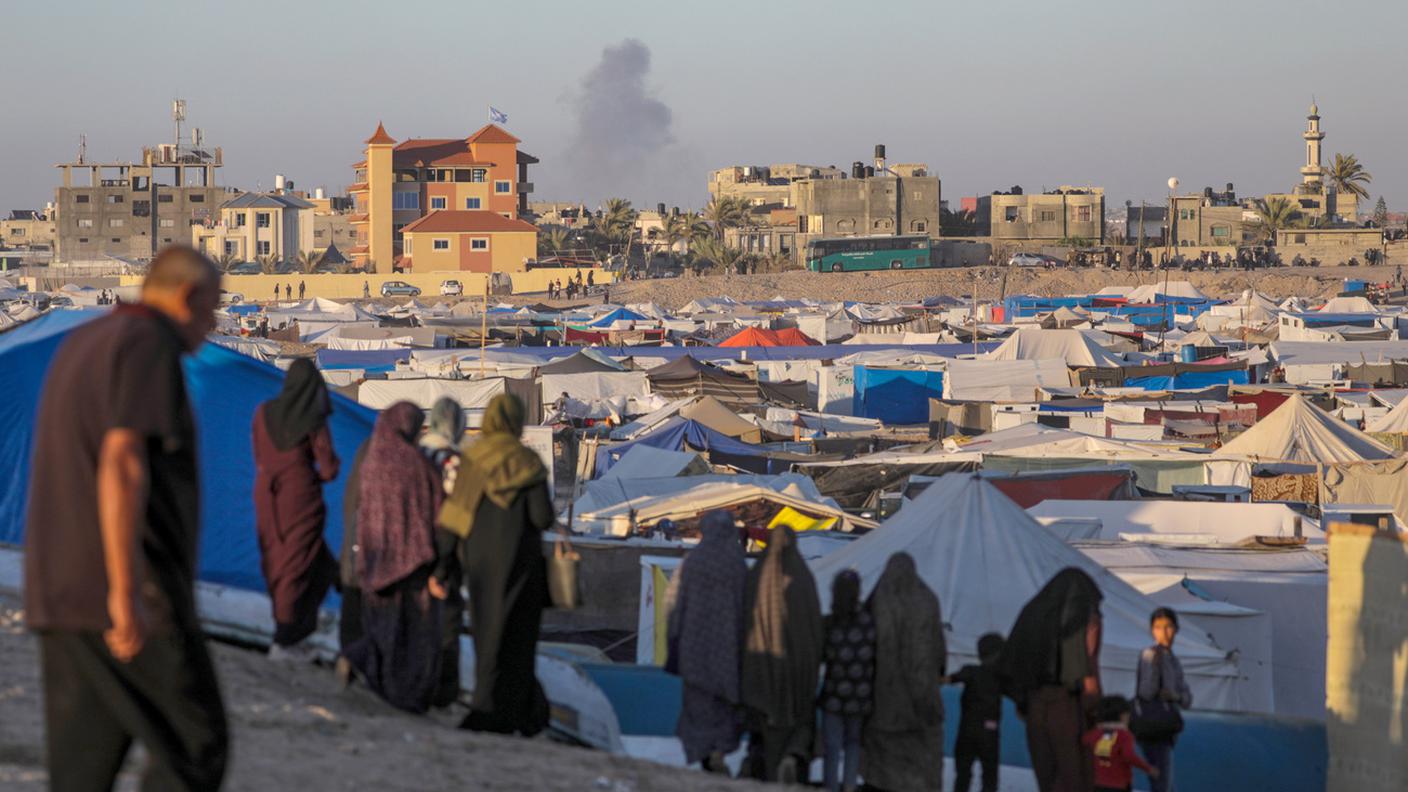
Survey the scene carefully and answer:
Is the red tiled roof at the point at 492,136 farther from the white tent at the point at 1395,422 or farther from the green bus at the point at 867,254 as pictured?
the white tent at the point at 1395,422

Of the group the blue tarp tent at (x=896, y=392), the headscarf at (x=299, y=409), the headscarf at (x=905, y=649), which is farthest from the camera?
the blue tarp tent at (x=896, y=392)

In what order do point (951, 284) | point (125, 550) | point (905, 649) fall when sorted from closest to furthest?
point (125, 550)
point (905, 649)
point (951, 284)

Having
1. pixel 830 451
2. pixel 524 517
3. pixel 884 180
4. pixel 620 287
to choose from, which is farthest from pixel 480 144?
pixel 524 517

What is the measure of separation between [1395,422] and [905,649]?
17289 mm

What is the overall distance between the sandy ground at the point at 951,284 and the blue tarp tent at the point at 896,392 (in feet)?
132

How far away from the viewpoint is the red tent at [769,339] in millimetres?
40031

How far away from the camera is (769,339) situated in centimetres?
4056

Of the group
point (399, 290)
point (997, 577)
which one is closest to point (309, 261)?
point (399, 290)

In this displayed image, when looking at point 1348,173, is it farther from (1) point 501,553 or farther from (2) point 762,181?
(1) point 501,553

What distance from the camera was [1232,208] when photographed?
9994cm

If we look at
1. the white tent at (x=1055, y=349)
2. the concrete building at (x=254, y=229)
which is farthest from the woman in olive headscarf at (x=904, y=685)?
the concrete building at (x=254, y=229)

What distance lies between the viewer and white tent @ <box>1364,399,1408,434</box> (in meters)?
21.5

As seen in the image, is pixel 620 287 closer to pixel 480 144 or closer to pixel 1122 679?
pixel 480 144

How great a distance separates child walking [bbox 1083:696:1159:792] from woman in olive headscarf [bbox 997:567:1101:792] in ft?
0.35
